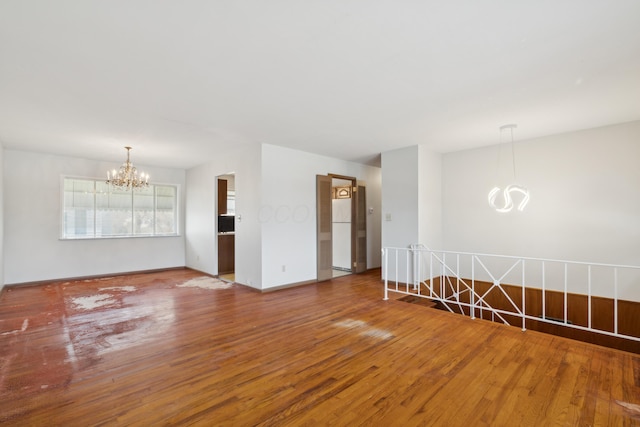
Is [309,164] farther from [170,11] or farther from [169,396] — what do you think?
[169,396]

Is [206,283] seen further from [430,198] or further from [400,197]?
[430,198]

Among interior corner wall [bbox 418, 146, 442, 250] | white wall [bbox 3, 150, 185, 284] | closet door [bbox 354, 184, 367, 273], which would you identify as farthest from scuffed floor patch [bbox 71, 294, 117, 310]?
interior corner wall [bbox 418, 146, 442, 250]

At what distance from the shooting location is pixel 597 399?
2104 millimetres

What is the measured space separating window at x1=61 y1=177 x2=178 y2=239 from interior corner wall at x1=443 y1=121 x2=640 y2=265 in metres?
6.82

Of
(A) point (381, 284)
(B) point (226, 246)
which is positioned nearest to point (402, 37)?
A: (A) point (381, 284)

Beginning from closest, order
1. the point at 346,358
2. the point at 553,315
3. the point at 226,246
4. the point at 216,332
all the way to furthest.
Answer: the point at 346,358, the point at 216,332, the point at 553,315, the point at 226,246

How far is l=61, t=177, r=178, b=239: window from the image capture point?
20.7 feet

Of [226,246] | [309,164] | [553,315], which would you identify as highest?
[309,164]

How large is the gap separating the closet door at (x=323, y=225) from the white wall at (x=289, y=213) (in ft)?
0.33

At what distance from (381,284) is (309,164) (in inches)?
108

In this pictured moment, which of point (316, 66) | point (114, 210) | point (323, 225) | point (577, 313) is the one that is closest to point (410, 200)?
point (323, 225)

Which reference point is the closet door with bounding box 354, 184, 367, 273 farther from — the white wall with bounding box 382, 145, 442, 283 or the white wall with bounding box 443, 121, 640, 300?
the white wall with bounding box 443, 121, 640, 300

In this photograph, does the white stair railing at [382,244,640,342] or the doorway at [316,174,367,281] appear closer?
the white stair railing at [382,244,640,342]

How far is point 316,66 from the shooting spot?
2553mm
